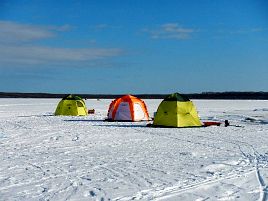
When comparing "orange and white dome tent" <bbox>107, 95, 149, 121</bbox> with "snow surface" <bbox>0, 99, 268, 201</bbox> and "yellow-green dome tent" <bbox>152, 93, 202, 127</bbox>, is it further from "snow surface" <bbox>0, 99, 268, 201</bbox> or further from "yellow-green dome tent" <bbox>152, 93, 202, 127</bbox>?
"snow surface" <bbox>0, 99, 268, 201</bbox>

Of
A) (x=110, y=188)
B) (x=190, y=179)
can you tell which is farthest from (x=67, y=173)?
(x=190, y=179)

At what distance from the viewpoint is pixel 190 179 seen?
8.13 m

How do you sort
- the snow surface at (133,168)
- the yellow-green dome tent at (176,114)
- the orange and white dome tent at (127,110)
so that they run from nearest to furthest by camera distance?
1. the snow surface at (133,168)
2. the yellow-green dome tent at (176,114)
3. the orange and white dome tent at (127,110)

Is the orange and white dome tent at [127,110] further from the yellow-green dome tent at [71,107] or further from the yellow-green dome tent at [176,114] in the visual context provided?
the yellow-green dome tent at [71,107]

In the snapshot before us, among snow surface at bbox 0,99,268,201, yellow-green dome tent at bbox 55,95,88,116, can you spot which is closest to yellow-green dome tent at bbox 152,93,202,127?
snow surface at bbox 0,99,268,201

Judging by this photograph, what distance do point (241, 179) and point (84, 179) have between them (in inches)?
110

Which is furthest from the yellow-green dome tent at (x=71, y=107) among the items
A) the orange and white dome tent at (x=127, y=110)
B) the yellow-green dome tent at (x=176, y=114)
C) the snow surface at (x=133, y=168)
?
the snow surface at (x=133, y=168)

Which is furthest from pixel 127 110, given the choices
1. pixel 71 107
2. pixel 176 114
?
pixel 71 107

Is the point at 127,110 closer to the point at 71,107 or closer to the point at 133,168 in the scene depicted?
the point at 71,107

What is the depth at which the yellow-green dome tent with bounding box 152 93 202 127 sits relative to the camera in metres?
20.3

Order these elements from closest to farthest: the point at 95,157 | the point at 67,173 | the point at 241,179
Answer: the point at 241,179
the point at 67,173
the point at 95,157

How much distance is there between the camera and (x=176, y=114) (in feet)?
66.6

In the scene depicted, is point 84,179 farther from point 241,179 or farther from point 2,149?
point 2,149

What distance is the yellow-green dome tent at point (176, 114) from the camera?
20.3m
